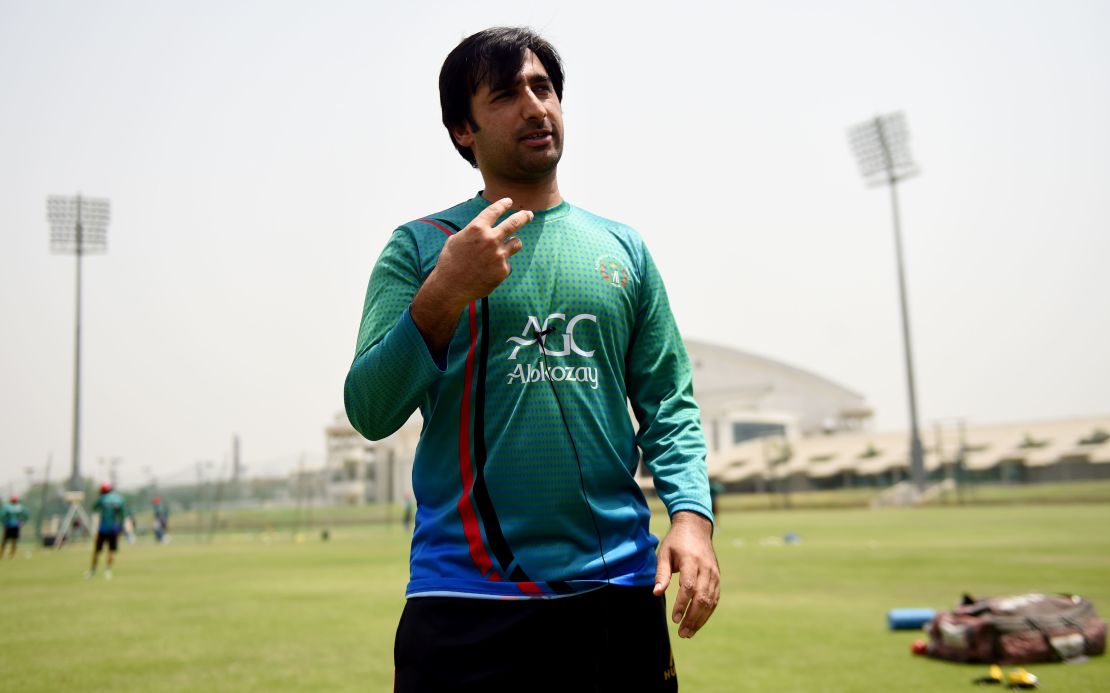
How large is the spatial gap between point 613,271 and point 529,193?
0.29m

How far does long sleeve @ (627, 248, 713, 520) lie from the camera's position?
2109mm

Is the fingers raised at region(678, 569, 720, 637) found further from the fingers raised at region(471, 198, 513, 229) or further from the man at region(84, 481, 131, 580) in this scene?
the man at region(84, 481, 131, 580)

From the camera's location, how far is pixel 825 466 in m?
67.8

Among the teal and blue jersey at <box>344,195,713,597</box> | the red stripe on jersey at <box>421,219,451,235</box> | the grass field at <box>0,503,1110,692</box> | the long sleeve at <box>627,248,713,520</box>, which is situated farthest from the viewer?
the grass field at <box>0,503,1110,692</box>

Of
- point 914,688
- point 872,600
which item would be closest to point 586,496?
point 914,688

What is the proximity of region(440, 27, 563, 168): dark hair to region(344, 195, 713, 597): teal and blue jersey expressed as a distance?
0.34 meters

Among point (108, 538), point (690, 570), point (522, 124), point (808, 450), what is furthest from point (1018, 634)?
point (808, 450)

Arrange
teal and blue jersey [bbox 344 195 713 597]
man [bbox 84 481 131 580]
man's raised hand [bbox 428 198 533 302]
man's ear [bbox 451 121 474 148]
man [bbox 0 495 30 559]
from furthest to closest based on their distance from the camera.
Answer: man [bbox 0 495 30 559], man [bbox 84 481 131 580], man's ear [bbox 451 121 474 148], teal and blue jersey [bbox 344 195 713 597], man's raised hand [bbox 428 198 533 302]

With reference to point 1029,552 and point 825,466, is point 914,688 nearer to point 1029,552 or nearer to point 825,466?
point 1029,552

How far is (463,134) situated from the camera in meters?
2.43

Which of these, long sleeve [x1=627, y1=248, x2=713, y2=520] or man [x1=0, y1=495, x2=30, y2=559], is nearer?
long sleeve [x1=627, y1=248, x2=713, y2=520]

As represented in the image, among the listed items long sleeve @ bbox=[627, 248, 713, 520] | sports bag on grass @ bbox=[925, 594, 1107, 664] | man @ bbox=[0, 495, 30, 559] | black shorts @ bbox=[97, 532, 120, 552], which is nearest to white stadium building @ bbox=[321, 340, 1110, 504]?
man @ bbox=[0, 495, 30, 559]

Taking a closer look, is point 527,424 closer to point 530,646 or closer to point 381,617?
point 530,646

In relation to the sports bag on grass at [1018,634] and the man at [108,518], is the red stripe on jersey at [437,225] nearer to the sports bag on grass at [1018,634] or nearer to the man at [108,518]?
the sports bag on grass at [1018,634]
